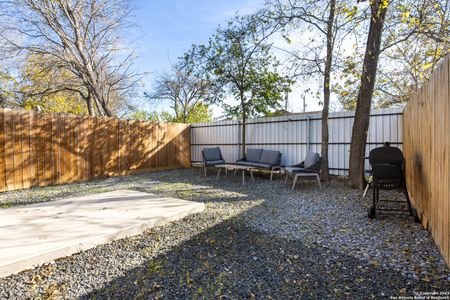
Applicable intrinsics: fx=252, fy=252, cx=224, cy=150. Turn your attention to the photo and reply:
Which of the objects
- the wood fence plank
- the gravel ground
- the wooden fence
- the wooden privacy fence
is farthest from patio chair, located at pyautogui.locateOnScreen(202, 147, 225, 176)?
the wooden fence

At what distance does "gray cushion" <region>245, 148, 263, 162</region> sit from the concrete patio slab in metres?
3.80

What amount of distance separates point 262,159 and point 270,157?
30cm

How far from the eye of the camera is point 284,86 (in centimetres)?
773

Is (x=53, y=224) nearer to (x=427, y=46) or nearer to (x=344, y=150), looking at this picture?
(x=344, y=150)

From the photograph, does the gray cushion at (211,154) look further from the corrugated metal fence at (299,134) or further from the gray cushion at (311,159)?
the gray cushion at (311,159)

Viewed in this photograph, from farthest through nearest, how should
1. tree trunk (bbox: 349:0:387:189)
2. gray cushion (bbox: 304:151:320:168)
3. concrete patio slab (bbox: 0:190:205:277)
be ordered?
gray cushion (bbox: 304:151:320:168) → tree trunk (bbox: 349:0:387:189) → concrete patio slab (bbox: 0:190:205:277)

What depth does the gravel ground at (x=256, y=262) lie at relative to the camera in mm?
1735

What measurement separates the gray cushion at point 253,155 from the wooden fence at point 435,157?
4580 millimetres

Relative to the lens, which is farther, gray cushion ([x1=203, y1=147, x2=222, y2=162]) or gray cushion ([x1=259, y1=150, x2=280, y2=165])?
gray cushion ([x1=203, y1=147, x2=222, y2=162])

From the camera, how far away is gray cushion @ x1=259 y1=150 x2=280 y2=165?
702 centimetres

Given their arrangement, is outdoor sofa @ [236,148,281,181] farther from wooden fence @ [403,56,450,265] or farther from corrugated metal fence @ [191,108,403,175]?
wooden fence @ [403,56,450,265]

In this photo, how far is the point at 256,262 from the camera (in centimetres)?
216

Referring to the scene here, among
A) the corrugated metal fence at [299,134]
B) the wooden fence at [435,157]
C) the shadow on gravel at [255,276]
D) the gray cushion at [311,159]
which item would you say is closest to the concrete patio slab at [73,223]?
the shadow on gravel at [255,276]

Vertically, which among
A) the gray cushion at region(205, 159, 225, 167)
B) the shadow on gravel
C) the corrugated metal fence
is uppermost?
the corrugated metal fence
